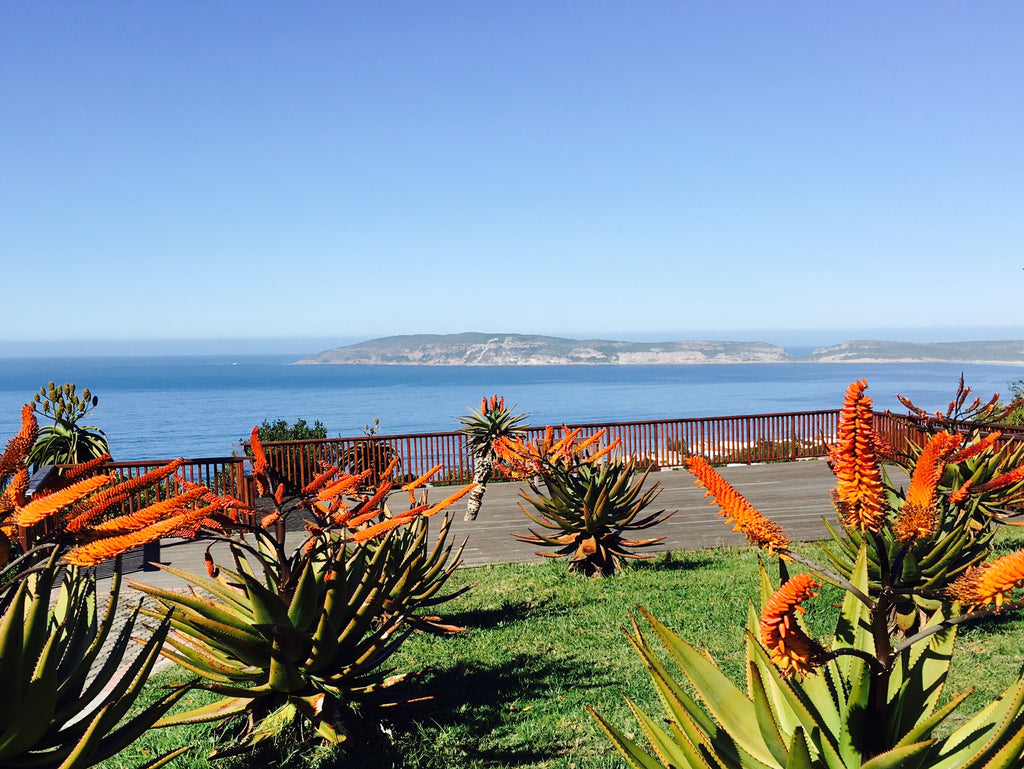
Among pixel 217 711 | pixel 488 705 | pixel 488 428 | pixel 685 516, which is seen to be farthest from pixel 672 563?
pixel 217 711

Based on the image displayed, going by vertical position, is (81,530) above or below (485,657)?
above

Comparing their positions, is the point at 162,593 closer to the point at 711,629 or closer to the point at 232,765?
the point at 232,765

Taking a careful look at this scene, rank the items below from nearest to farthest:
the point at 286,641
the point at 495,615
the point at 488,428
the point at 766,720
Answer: the point at 766,720 → the point at 286,641 → the point at 495,615 → the point at 488,428

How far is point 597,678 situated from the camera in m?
5.58

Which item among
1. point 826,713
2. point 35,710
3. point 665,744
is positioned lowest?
point 665,744

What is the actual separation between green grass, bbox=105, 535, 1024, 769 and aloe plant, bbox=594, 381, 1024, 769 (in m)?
1.38

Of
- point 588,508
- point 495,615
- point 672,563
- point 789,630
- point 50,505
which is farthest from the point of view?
point 672,563

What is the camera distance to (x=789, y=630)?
145 cm

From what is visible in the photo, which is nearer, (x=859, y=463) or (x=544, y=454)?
(x=859, y=463)

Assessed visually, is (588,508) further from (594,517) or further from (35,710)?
(35,710)

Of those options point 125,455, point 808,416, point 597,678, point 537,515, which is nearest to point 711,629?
point 597,678

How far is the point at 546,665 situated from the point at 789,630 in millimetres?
4794

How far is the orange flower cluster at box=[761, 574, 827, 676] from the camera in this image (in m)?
1.38

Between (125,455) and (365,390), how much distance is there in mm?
85179
